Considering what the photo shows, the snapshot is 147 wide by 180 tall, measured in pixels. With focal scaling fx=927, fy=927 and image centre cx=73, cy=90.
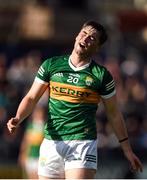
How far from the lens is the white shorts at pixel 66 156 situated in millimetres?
Result: 8961

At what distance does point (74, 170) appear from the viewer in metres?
8.90

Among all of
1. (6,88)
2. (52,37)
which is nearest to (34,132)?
(6,88)

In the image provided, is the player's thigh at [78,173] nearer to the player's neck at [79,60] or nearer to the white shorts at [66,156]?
the white shorts at [66,156]

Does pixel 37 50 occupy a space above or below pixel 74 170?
below

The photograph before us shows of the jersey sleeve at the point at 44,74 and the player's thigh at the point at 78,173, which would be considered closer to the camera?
the player's thigh at the point at 78,173

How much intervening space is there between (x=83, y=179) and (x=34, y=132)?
18.4ft

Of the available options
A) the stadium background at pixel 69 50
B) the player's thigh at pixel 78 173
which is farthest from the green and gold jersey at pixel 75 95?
the stadium background at pixel 69 50

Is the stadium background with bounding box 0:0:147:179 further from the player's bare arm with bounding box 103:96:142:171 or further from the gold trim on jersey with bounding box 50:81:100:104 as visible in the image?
the gold trim on jersey with bounding box 50:81:100:104

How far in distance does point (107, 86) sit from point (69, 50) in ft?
51.3

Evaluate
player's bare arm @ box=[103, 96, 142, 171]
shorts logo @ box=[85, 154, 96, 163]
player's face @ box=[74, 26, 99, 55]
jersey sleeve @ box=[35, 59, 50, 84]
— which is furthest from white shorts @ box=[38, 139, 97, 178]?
player's face @ box=[74, 26, 99, 55]

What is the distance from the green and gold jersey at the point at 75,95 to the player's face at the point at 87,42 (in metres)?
0.15

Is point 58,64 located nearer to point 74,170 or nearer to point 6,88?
point 74,170

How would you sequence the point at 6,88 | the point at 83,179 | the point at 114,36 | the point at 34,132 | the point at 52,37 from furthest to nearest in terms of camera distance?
the point at 52,37
the point at 114,36
the point at 6,88
the point at 34,132
the point at 83,179

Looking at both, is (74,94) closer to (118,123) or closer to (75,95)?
(75,95)
